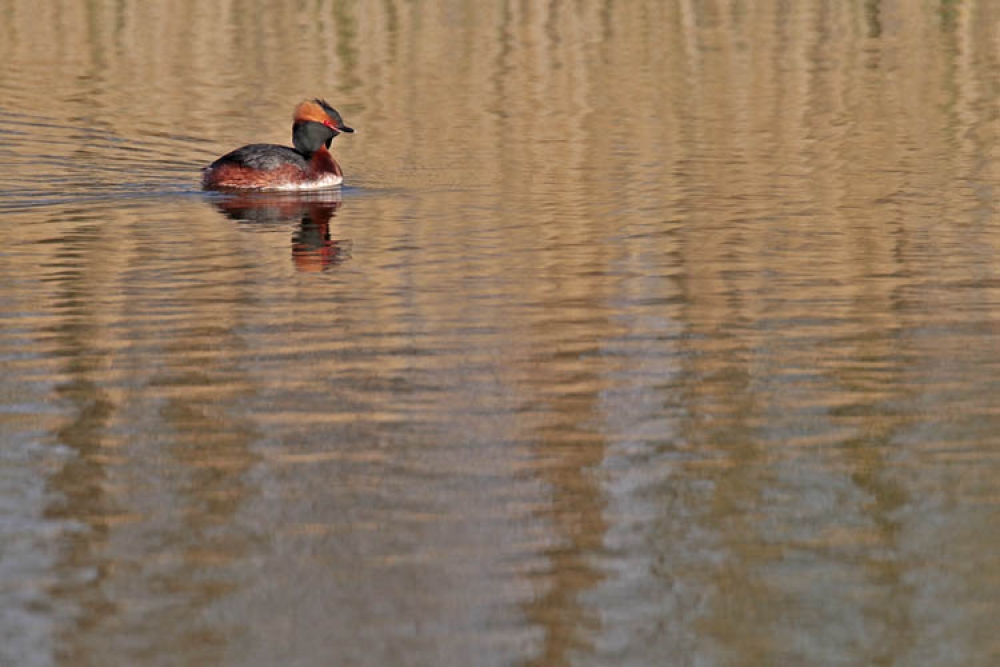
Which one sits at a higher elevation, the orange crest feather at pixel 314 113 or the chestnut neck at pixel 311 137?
the orange crest feather at pixel 314 113

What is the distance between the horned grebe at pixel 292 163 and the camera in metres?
19.6

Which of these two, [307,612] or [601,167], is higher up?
[601,167]

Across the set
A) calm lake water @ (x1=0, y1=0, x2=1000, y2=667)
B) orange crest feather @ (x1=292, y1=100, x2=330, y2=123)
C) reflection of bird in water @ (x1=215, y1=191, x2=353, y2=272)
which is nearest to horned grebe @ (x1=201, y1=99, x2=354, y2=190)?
orange crest feather @ (x1=292, y1=100, x2=330, y2=123)

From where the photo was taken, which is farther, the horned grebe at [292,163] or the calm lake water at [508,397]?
the horned grebe at [292,163]

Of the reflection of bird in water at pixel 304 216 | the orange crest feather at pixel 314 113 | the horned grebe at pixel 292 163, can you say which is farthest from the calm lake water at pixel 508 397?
the orange crest feather at pixel 314 113

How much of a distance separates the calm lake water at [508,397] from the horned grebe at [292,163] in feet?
0.77

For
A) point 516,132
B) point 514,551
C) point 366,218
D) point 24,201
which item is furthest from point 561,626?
point 516,132

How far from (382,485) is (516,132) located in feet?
Answer: 50.8

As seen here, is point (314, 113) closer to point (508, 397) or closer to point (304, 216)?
point (304, 216)

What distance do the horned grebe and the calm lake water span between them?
23cm

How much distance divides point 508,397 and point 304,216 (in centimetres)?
825

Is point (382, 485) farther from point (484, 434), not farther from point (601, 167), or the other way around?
point (601, 167)

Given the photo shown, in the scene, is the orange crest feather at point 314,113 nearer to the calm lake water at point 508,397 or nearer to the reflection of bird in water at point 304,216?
the calm lake water at point 508,397

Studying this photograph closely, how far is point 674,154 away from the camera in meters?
21.9
